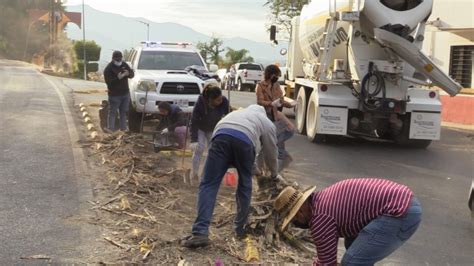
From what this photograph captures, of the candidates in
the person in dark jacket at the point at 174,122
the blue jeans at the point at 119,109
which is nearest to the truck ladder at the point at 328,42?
the person in dark jacket at the point at 174,122

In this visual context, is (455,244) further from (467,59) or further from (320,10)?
(467,59)

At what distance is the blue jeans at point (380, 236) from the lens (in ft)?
11.5

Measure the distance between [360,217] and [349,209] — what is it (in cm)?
9

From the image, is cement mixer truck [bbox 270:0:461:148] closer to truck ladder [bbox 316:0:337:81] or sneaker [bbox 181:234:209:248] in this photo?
truck ladder [bbox 316:0:337:81]


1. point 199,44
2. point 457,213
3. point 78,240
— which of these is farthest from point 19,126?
point 199,44

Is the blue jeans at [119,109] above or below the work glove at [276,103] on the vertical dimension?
below

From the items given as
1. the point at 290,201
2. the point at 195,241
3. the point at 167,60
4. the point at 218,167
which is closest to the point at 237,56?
the point at 167,60

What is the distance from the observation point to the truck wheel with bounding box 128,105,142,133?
12.5m

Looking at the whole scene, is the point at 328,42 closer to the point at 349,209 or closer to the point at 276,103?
the point at 276,103

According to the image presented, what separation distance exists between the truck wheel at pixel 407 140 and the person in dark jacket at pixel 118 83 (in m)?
5.69

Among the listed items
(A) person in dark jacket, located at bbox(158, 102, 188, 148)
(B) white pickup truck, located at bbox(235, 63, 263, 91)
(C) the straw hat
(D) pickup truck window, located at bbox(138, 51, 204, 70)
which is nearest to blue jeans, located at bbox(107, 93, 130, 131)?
(A) person in dark jacket, located at bbox(158, 102, 188, 148)

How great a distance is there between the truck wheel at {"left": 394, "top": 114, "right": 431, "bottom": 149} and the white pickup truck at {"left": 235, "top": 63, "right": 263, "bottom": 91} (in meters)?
23.7

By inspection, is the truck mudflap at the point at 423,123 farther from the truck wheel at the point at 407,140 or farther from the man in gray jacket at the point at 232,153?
the man in gray jacket at the point at 232,153

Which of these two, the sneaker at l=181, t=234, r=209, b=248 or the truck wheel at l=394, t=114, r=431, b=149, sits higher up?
the truck wheel at l=394, t=114, r=431, b=149
